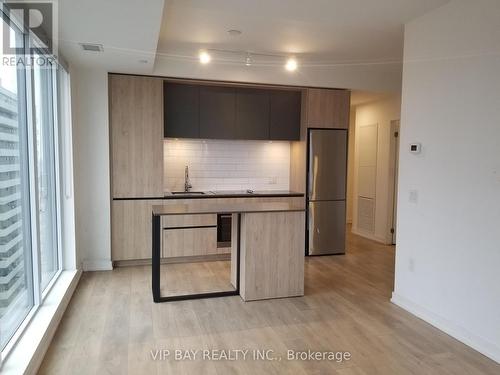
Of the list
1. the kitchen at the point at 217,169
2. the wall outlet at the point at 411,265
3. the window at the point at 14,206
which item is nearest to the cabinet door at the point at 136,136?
the kitchen at the point at 217,169

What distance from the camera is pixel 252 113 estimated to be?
539cm

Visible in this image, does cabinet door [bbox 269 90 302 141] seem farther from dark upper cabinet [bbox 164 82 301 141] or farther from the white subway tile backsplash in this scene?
the white subway tile backsplash

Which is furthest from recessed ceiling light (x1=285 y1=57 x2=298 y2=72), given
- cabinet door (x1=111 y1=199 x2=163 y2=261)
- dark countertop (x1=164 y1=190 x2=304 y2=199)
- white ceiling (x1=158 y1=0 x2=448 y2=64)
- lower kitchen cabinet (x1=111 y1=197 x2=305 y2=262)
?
cabinet door (x1=111 y1=199 x2=163 y2=261)

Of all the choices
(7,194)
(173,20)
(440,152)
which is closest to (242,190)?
(173,20)

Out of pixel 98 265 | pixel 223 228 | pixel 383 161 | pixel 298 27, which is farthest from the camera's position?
pixel 383 161

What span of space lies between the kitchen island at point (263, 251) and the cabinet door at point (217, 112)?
1737 millimetres

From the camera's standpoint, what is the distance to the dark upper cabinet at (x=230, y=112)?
505 cm

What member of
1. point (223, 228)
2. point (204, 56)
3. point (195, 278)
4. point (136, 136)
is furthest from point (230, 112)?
point (195, 278)

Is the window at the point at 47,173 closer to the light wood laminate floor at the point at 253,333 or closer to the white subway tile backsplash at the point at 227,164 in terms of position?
the light wood laminate floor at the point at 253,333

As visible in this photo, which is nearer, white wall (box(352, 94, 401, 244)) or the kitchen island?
the kitchen island

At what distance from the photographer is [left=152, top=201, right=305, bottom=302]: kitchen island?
365 centimetres

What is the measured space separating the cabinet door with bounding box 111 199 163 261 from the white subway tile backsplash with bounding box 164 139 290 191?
2.26ft

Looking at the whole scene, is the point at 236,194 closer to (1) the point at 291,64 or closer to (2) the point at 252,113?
(2) the point at 252,113

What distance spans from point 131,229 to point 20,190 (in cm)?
220
